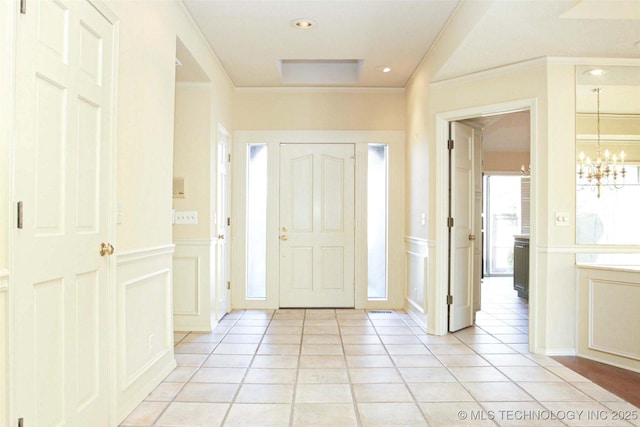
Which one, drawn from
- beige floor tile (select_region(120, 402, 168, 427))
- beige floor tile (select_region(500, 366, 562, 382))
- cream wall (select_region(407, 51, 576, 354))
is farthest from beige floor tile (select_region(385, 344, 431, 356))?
beige floor tile (select_region(120, 402, 168, 427))

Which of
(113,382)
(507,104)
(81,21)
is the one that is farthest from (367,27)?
(113,382)

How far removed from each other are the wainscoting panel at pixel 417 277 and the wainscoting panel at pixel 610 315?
1357mm

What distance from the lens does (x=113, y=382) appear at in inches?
90.4

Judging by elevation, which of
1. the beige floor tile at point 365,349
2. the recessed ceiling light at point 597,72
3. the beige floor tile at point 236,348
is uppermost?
the recessed ceiling light at point 597,72

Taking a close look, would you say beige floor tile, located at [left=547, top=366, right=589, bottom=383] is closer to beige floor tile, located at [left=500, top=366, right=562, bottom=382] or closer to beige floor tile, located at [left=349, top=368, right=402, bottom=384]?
beige floor tile, located at [left=500, top=366, right=562, bottom=382]

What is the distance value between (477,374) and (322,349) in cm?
122

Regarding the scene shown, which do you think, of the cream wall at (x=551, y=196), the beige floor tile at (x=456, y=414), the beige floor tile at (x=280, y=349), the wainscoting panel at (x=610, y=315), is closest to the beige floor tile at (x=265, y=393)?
the beige floor tile at (x=280, y=349)

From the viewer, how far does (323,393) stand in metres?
2.77

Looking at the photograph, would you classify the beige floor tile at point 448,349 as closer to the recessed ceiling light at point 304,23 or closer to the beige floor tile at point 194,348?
the beige floor tile at point 194,348

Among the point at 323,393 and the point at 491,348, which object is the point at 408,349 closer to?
the point at 491,348

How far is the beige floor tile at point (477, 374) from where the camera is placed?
3.02 metres

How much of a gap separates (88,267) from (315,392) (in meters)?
1.52

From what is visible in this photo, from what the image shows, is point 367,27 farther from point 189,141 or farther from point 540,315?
point 540,315

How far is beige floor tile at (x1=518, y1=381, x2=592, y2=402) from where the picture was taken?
2701 mm
